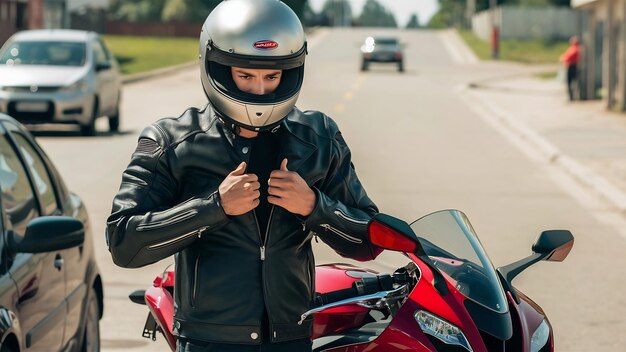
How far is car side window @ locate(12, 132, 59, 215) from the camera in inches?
245

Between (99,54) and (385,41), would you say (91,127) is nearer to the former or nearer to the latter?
(99,54)

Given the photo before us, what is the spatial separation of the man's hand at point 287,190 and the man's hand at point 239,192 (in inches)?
1.7

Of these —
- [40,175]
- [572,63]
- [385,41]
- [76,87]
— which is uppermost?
[40,175]

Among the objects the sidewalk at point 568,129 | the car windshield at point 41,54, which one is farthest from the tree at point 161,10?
the car windshield at point 41,54

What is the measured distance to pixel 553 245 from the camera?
13.0 ft

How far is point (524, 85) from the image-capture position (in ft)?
153

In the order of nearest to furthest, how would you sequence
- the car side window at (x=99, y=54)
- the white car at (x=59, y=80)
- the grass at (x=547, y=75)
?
the white car at (x=59, y=80)
the car side window at (x=99, y=54)
the grass at (x=547, y=75)

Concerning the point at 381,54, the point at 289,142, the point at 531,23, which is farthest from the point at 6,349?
the point at 531,23

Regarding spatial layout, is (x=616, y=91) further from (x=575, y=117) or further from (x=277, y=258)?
(x=277, y=258)

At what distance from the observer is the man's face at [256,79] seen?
360 centimetres

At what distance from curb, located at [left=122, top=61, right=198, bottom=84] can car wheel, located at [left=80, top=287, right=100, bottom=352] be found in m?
38.0

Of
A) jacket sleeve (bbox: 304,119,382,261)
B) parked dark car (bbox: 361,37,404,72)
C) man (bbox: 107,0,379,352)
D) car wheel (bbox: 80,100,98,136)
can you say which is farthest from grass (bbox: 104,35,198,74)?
man (bbox: 107,0,379,352)

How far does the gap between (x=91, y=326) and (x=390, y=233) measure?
342 cm

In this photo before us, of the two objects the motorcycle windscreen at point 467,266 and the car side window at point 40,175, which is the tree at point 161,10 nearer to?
the car side window at point 40,175
